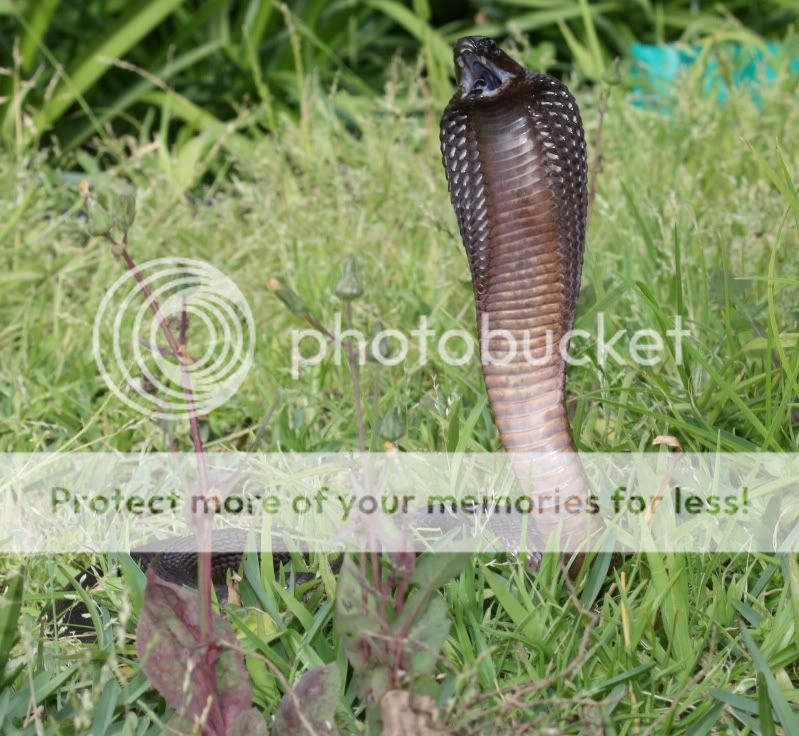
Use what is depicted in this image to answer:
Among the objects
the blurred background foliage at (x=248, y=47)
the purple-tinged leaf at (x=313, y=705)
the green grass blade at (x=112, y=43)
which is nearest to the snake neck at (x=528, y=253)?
the purple-tinged leaf at (x=313, y=705)

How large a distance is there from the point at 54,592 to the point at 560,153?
4.45 feet

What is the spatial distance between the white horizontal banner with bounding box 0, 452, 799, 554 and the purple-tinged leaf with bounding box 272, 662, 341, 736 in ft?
0.74

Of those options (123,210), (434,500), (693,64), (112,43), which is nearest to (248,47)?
(112,43)

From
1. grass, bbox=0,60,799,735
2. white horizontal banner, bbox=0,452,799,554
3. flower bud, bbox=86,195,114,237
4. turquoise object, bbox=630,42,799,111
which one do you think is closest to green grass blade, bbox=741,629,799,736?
grass, bbox=0,60,799,735

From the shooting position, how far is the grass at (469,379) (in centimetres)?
198

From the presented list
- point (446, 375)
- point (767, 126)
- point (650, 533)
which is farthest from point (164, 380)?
point (767, 126)

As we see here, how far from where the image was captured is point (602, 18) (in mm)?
6434

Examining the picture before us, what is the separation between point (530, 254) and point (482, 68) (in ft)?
1.27

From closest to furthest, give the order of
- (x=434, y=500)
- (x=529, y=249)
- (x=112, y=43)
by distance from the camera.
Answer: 1. (x=529, y=249)
2. (x=434, y=500)
3. (x=112, y=43)

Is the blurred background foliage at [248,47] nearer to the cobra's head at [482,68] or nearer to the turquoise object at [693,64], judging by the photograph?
the turquoise object at [693,64]

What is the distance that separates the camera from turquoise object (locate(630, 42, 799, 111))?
17.3 feet

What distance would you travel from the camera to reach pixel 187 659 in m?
1.81

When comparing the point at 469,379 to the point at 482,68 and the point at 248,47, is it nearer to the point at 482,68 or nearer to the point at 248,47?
the point at 482,68

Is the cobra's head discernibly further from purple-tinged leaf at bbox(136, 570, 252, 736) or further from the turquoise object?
the turquoise object
